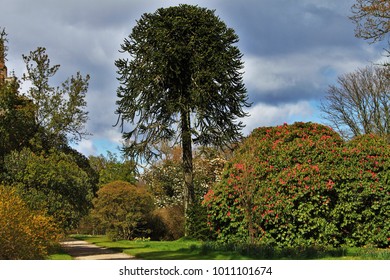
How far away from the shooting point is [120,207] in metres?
24.9

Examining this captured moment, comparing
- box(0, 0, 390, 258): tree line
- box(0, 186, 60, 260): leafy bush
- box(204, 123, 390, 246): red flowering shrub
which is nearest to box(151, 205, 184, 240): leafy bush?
box(0, 0, 390, 258): tree line

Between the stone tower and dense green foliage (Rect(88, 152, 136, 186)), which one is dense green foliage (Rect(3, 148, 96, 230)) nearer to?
the stone tower

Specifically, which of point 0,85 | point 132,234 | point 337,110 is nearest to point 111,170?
point 132,234

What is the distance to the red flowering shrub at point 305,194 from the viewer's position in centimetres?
1309

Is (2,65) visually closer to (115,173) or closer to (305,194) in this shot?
(305,194)

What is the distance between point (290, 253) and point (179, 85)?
12937 mm

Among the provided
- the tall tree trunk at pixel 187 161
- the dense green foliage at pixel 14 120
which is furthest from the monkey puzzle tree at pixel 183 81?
the dense green foliage at pixel 14 120

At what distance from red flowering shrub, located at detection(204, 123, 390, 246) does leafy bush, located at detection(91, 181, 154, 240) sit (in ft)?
35.3

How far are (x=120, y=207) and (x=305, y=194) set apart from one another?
13.8 metres

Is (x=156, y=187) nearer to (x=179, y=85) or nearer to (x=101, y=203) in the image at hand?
(x=101, y=203)

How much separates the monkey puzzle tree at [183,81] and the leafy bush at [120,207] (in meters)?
2.47

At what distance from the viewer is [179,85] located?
23891 mm

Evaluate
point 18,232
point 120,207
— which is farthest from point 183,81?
point 18,232

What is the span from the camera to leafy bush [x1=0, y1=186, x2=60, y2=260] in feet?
32.6
